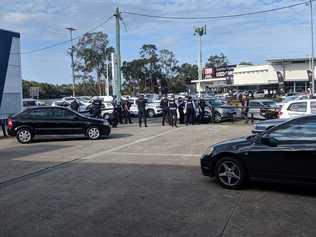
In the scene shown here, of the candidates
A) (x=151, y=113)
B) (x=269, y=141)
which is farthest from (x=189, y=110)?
(x=269, y=141)

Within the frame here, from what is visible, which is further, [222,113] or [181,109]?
[222,113]

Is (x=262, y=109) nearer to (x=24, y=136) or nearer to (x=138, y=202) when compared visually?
(x=24, y=136)

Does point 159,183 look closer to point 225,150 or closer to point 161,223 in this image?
point 225,150

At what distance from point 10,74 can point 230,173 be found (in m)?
18.4

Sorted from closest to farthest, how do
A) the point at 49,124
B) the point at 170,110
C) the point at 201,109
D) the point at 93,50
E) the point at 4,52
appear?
the point at 49,124
the point at 4,52
the point at 170,110
the point at 201,109
the point at 93,50

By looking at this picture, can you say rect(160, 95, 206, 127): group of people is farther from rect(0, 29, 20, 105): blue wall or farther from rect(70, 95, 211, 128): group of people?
rect(0, 29, 20, 105): blue wall

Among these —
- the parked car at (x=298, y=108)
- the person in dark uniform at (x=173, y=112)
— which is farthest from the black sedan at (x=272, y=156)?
the person in dark uniform at (x=173, y=112)

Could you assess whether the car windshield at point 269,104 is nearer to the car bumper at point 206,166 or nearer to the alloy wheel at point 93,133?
the alloy wheel at point 93,133

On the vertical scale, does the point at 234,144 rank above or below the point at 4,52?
below

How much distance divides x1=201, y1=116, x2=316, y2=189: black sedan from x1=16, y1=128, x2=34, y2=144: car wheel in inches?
469

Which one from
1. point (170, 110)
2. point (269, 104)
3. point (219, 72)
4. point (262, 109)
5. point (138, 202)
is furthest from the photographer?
point (219, 72)

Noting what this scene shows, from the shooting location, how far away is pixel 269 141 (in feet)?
27.7

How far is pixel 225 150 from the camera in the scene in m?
9.01

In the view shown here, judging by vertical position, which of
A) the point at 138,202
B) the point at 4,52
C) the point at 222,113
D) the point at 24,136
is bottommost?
the point at 138,202
